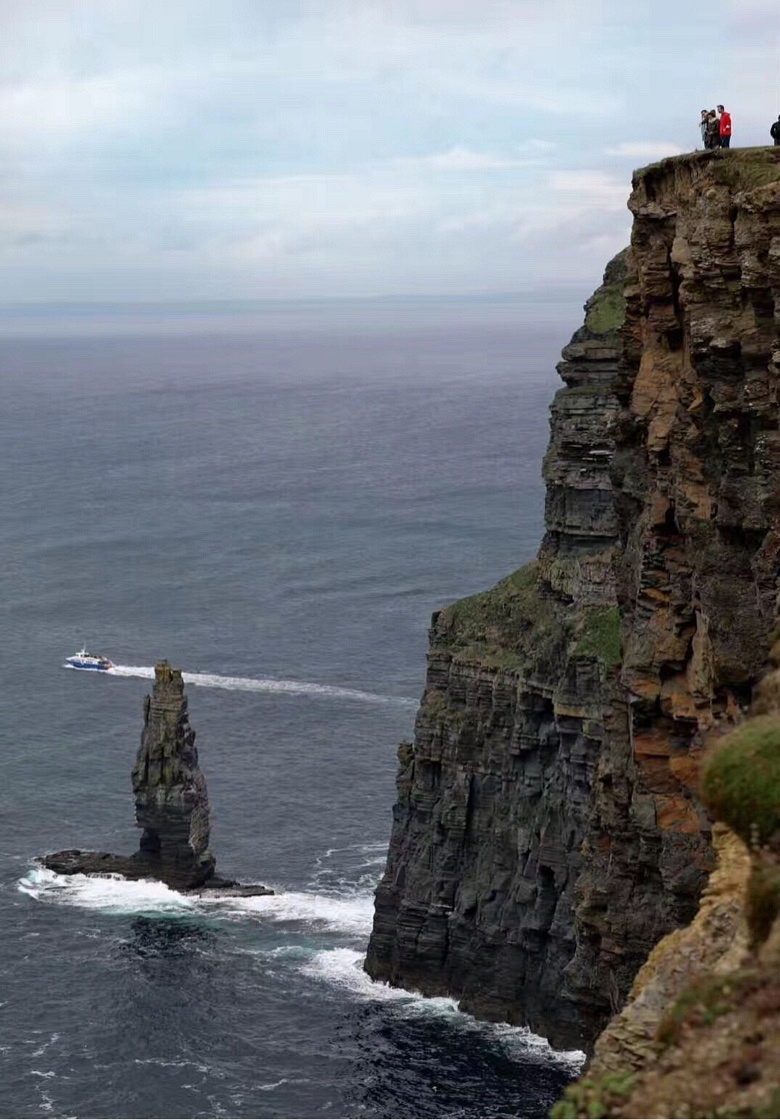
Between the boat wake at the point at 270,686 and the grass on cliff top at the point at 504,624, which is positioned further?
the boat wake at the point at 270,686

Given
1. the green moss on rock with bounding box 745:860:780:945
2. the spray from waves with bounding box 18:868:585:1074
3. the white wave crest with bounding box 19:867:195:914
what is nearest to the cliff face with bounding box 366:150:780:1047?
the green moss on rock with bounding box 745:860:780:945

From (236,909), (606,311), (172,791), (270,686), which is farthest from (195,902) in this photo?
(270,686)

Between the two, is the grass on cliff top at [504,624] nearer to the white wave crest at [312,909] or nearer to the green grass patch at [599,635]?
the green grass patch at [599,635]

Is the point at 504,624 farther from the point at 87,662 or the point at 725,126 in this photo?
the point at 87,662

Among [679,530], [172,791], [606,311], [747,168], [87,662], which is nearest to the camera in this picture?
[747,168]

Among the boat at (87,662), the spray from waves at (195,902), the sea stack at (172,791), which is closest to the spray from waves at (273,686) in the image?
the boat at (87,662)

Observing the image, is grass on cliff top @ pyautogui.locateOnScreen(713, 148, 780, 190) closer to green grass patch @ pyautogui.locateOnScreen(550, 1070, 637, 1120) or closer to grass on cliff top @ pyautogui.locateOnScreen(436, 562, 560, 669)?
green grass patch @ pyautogui.locateOnScreen(550, 1070, 637, 1120)
